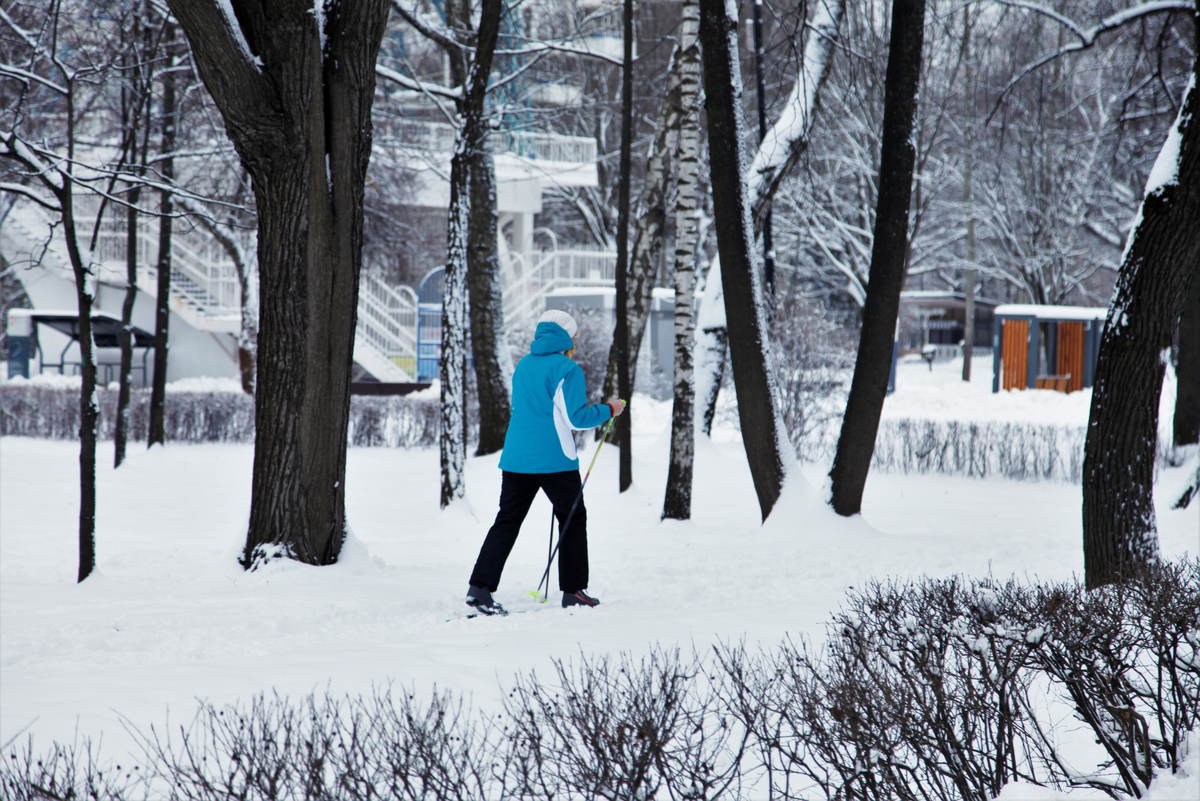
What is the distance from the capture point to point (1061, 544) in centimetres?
798

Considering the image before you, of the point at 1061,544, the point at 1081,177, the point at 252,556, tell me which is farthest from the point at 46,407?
the point at 1081,177

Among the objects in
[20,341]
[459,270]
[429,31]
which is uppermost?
[429,31]

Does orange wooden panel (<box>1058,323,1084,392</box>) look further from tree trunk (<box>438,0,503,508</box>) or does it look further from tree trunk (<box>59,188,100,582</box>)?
tree trunk (<box>59,188,100,582</box>)

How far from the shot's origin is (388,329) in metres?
21.8

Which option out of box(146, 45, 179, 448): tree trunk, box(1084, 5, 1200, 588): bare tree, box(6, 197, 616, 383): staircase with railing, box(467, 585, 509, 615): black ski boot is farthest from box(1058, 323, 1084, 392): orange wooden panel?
box(467, 585, 509, 615): black ski boot

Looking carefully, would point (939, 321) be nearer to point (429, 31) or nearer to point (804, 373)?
point (804, 373)

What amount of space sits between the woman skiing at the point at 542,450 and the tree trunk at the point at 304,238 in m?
1.30

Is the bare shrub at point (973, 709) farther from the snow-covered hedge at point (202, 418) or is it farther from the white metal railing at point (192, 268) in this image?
the white metal railing at point (192, 268)

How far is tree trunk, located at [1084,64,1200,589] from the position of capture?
16.5 feet

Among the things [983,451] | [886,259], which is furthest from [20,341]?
[886,259]

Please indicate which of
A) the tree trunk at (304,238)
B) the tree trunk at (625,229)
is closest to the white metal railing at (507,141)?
the tree trunk at (625,229)

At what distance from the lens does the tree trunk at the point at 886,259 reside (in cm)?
742

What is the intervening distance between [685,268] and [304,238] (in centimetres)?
369

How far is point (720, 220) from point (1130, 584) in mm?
4502
